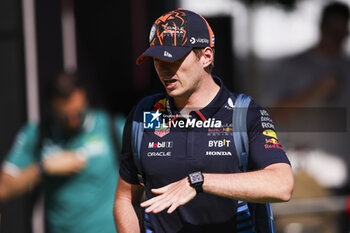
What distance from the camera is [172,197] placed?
2.62 m

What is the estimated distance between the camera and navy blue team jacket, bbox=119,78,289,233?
2.85m

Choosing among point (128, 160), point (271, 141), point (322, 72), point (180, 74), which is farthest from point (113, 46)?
point (271, 141)

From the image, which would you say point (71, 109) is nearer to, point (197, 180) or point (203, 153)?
point (203, 153)

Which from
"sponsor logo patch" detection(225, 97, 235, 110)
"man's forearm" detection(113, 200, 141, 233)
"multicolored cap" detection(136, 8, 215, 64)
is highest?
"multicolored cap" detection(136, 8, 215, 64)

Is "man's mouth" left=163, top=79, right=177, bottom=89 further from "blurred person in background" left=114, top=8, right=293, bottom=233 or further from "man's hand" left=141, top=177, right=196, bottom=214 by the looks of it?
"man's hand" left=141, top=177, right=196, bottom=214

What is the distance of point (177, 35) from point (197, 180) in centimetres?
78

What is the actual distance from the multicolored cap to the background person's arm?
30.6 inches

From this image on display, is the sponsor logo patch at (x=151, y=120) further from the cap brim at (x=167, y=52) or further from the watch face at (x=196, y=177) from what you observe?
the watch face at (x=196, y=177)

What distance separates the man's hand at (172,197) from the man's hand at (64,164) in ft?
8.65

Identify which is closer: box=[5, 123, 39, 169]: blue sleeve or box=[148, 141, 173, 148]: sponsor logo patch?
box=[148, 141, 173, 148]: sponsor logo patch

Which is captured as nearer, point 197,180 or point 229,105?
point 197,180

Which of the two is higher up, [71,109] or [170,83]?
[170,83]

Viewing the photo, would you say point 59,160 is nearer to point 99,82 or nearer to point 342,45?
point 99,82

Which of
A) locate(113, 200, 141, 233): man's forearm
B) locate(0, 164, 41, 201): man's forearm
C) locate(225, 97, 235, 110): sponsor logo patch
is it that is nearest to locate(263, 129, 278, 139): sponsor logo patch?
locate(225, 97, 235, 110): sponsor logo patch
